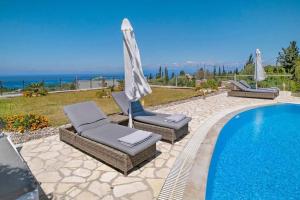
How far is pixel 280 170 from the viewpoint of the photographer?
3.67 meters

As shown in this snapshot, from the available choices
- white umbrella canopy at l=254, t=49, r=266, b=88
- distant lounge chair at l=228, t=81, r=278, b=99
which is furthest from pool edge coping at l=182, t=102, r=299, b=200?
white umbrella canopy at l=254, t=49, r=266, b=88

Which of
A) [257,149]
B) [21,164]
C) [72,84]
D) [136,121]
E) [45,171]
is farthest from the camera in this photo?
[72,84]

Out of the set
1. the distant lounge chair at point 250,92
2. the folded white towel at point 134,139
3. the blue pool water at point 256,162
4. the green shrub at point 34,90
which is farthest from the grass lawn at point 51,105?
the blue pool water at point 256,162

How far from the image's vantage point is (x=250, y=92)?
11.1 metres

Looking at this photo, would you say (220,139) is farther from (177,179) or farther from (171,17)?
(171,17)

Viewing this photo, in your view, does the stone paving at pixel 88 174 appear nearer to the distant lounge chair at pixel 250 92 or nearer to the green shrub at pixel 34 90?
the distant lounge chair at pixel 250 92

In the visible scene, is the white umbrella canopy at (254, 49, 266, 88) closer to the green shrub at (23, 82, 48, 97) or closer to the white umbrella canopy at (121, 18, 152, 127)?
the white umbrella canopy at (121, 18, 152, 127)

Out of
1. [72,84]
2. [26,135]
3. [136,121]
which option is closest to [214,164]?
[136,121]

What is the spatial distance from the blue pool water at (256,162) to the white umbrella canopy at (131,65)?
2.31m

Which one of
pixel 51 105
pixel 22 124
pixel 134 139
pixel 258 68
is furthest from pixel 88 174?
pixel 258 68

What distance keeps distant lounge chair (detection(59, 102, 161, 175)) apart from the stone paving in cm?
16

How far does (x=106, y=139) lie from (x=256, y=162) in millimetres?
3170

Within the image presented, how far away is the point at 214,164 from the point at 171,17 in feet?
69.4

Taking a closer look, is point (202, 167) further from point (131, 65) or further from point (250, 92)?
point (250, 92)
